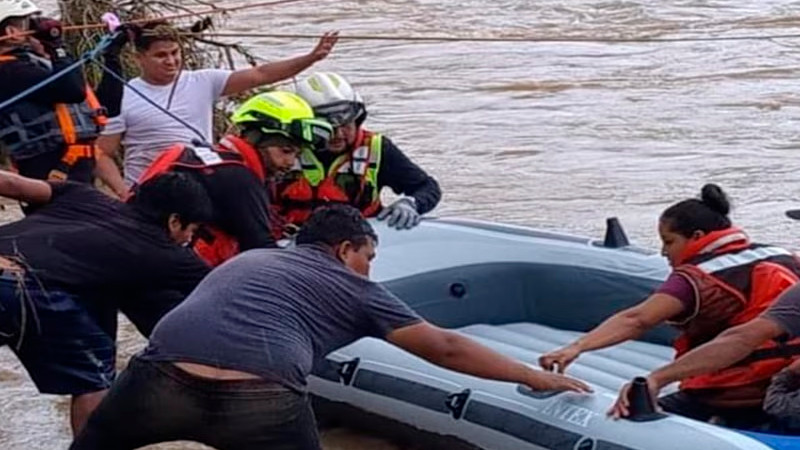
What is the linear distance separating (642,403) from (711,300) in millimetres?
421

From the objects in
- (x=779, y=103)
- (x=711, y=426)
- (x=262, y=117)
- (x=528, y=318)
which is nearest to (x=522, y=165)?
(x=779, y=103)

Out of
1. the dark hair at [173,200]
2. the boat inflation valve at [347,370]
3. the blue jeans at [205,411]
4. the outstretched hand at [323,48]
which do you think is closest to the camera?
the blue jeans at [205,411]

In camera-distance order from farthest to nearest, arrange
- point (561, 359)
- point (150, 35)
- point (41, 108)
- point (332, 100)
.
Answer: point (150, 35), point (332, 100), point (41, 108), point (561, 359)

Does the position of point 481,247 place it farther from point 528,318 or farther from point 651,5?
point 651,5

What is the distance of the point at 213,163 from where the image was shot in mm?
6359

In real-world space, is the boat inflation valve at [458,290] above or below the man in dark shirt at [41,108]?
below

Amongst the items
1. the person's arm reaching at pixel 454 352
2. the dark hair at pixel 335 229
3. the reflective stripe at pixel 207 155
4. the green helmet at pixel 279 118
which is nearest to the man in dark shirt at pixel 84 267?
the dark hair at pixel 335 229

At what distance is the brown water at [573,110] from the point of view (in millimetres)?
11938

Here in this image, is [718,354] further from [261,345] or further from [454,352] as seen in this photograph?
[261,345]

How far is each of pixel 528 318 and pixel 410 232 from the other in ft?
1.93

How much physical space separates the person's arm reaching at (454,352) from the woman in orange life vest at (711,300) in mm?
616

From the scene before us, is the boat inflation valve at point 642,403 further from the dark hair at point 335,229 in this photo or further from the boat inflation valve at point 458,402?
the dark hair at point 335,229

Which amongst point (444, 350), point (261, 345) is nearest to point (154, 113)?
point (444, 350)

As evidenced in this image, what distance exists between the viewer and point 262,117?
6.62 m
